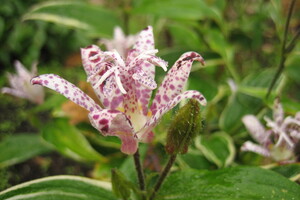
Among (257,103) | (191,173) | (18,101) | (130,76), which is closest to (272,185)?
(191,173)

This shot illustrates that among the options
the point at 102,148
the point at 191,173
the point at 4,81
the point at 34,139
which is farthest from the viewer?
the point at 4,81

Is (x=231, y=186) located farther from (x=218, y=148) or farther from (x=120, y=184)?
(x=218, y=148)

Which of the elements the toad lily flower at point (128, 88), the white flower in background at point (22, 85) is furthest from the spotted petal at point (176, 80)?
the white flower in background at point (22, 85)

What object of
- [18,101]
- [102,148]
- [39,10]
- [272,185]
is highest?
[39,10]

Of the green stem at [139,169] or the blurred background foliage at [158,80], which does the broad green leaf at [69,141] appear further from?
the green stem at [139,169]

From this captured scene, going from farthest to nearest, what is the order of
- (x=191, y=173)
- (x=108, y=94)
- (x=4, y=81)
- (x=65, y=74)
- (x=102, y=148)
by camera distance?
(x=65, y=74) → (x=4, y=81) → (x=102, y=148) → (x=191, y=173) → (x=108, y=94)

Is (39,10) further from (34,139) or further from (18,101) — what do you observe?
(18,101)

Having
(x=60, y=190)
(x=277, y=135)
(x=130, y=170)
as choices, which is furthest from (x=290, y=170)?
(x=60, y=190)

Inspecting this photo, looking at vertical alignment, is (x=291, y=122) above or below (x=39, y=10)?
below
